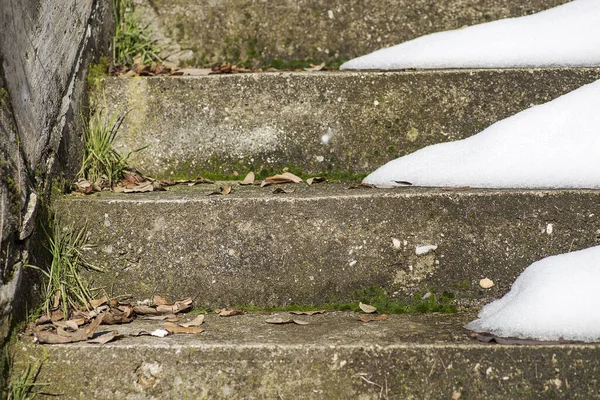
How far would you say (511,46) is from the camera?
299 centimetres

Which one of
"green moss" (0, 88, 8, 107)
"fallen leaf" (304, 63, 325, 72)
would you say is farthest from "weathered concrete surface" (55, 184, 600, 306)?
"fallen leaf" (304, 63, 325, 72)

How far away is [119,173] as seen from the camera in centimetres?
274

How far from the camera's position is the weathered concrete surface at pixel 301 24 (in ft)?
10.8

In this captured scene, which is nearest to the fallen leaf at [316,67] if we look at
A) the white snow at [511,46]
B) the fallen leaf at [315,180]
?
the white snow at [511,46]

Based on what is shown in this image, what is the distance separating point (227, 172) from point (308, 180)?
360 mm

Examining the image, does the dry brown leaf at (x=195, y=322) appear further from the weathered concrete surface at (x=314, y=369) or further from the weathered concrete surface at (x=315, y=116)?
the weathered concrete surface at (x=315, y=116)

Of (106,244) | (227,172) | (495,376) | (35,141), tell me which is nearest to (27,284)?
(106,244)

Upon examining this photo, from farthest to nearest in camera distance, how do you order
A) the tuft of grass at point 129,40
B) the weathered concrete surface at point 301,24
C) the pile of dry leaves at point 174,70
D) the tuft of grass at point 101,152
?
the weathered concrete surface at point 301,24, the tuft of grass at point 129,40, the pile of dry leaves at point 174,70, the tuft of grass at point 101,152

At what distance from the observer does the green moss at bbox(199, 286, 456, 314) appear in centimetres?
232

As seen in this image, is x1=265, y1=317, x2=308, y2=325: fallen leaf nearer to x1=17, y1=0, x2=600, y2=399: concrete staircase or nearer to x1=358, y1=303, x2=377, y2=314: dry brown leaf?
x1=17, y1=0, x2=600, y2=399: concrete staircase

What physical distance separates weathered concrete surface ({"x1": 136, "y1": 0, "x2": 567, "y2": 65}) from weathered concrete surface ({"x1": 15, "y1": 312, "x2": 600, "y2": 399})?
1.72 meters

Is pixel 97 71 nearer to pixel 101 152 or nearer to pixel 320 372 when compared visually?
pixel 101 152

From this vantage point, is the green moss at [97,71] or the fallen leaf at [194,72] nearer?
the green moss at [97,71]

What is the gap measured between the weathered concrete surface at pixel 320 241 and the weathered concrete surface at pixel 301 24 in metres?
1.15
